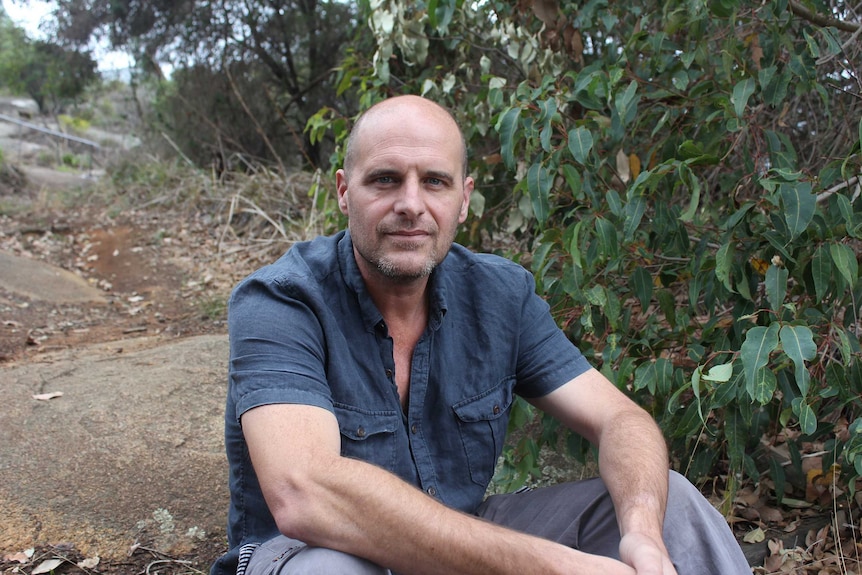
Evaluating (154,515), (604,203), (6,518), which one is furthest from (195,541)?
(604,203)

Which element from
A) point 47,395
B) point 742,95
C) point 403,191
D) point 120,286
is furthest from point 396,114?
point 120,286

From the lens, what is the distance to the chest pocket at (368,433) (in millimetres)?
2068

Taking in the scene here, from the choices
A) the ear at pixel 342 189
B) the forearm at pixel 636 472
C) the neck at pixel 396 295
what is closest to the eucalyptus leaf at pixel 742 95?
the forearm at pixel 636 472

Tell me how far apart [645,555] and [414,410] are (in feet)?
2.31

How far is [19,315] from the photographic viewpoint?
587 centimetres

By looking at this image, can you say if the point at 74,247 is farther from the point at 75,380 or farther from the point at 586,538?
the point at 586,538

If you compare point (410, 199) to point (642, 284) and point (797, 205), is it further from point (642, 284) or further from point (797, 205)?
point (797, 205)

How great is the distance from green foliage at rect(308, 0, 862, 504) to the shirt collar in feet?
1.53

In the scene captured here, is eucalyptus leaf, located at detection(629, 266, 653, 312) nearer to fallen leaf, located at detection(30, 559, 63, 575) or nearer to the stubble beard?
the stubble beard

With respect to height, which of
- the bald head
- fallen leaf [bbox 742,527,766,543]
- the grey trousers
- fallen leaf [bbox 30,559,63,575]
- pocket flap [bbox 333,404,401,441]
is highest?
the bald head

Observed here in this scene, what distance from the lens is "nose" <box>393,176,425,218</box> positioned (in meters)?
2.17

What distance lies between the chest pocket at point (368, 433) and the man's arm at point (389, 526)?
292mm

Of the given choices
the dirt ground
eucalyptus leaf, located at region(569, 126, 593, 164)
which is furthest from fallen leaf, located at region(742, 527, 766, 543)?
eucalyptus leaf, located at region(569, 126, 593, 164)

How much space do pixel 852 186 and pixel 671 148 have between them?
2.02 feet
